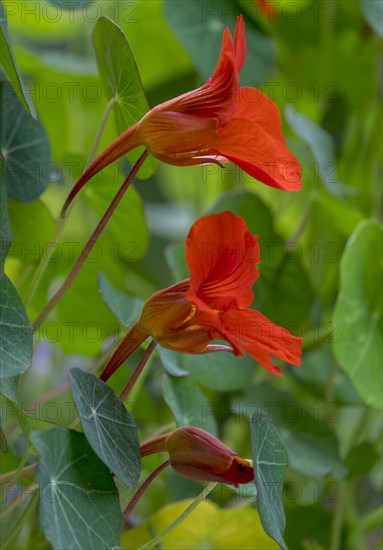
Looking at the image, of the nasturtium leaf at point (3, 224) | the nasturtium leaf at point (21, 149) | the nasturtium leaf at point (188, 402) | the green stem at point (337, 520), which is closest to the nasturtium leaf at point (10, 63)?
the nasturtium leaf at point (3, 224)

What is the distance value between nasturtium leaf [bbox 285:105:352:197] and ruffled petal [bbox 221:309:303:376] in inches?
15.2

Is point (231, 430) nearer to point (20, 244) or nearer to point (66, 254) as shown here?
point (66, 254)

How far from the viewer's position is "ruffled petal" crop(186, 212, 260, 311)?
1.49ft

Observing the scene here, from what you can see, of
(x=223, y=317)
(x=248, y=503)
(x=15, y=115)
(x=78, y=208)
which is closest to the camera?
(x=223, y=317)

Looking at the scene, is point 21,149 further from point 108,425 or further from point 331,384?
point 331,384

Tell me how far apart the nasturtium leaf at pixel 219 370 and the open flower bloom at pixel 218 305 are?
0.91ft

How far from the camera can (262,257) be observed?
0.90 meters

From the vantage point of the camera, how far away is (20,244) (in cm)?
71

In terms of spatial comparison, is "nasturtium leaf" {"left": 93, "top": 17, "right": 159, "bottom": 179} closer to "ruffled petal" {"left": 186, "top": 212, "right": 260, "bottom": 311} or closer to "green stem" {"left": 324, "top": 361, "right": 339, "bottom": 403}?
"ruffled petal" {"left": 186, "top": 212, "right": 260, "bottom": 311}

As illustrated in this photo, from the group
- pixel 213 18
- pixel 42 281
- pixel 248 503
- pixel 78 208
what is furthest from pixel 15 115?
pixel 78 208

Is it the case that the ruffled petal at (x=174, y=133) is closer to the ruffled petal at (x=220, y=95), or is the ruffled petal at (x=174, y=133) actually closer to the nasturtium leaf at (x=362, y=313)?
the ruffled petal at (x=220, y=95)

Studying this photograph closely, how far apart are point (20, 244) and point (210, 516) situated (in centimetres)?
30

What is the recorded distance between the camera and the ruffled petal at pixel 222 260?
454 millimetres

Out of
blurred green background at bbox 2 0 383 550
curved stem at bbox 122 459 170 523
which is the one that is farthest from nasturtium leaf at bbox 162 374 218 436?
curved stem at bbox 122 459 170 523
